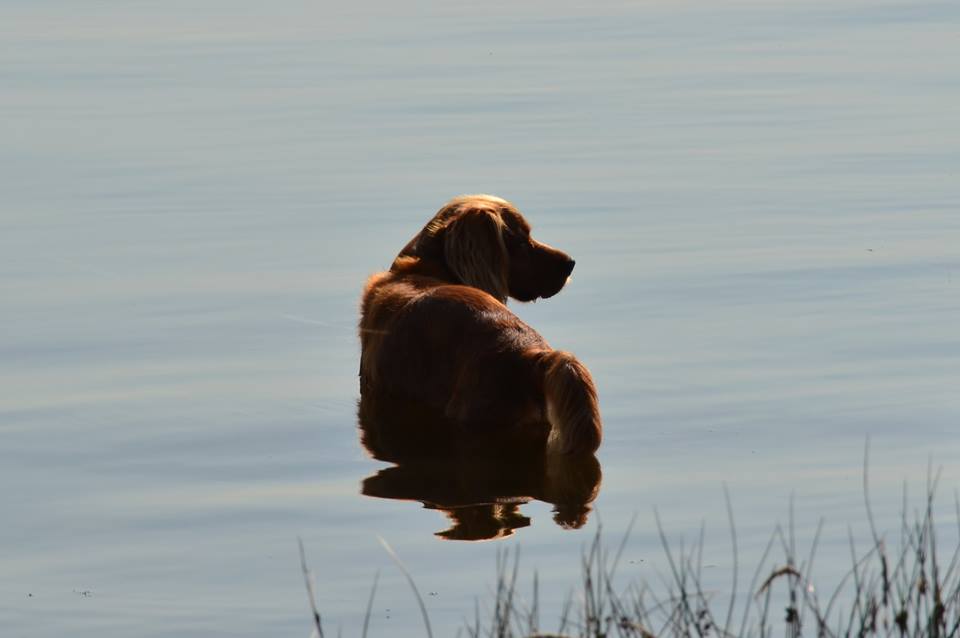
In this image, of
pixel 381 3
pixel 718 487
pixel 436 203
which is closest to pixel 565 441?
pixel 718 487

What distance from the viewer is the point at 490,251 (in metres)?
8.46

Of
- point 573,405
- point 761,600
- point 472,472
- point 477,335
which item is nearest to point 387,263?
point 477,335

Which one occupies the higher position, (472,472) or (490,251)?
(490,251)

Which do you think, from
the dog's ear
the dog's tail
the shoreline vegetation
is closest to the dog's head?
the dog's ear

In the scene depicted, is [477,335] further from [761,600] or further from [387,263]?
[387,263]

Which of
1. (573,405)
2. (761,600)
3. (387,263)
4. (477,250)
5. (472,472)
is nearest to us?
(761,600)

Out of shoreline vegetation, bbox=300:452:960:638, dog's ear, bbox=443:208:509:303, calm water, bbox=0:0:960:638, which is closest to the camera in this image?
shoreline vegetation, bbox=300:452:960:638

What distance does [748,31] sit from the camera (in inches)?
682

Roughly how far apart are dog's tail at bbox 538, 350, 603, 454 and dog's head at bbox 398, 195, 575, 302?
1.57 meters

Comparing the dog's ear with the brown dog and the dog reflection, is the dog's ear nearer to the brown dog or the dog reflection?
the brown dog

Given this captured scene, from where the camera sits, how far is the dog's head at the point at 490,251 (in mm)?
8406

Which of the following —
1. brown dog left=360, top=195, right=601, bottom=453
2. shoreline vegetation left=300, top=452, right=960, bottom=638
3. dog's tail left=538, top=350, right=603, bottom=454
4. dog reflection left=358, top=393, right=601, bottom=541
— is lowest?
shoreline vegetation left=300, top=452, right=960, bottom=638

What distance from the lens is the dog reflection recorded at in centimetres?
637

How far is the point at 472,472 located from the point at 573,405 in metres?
0.44
